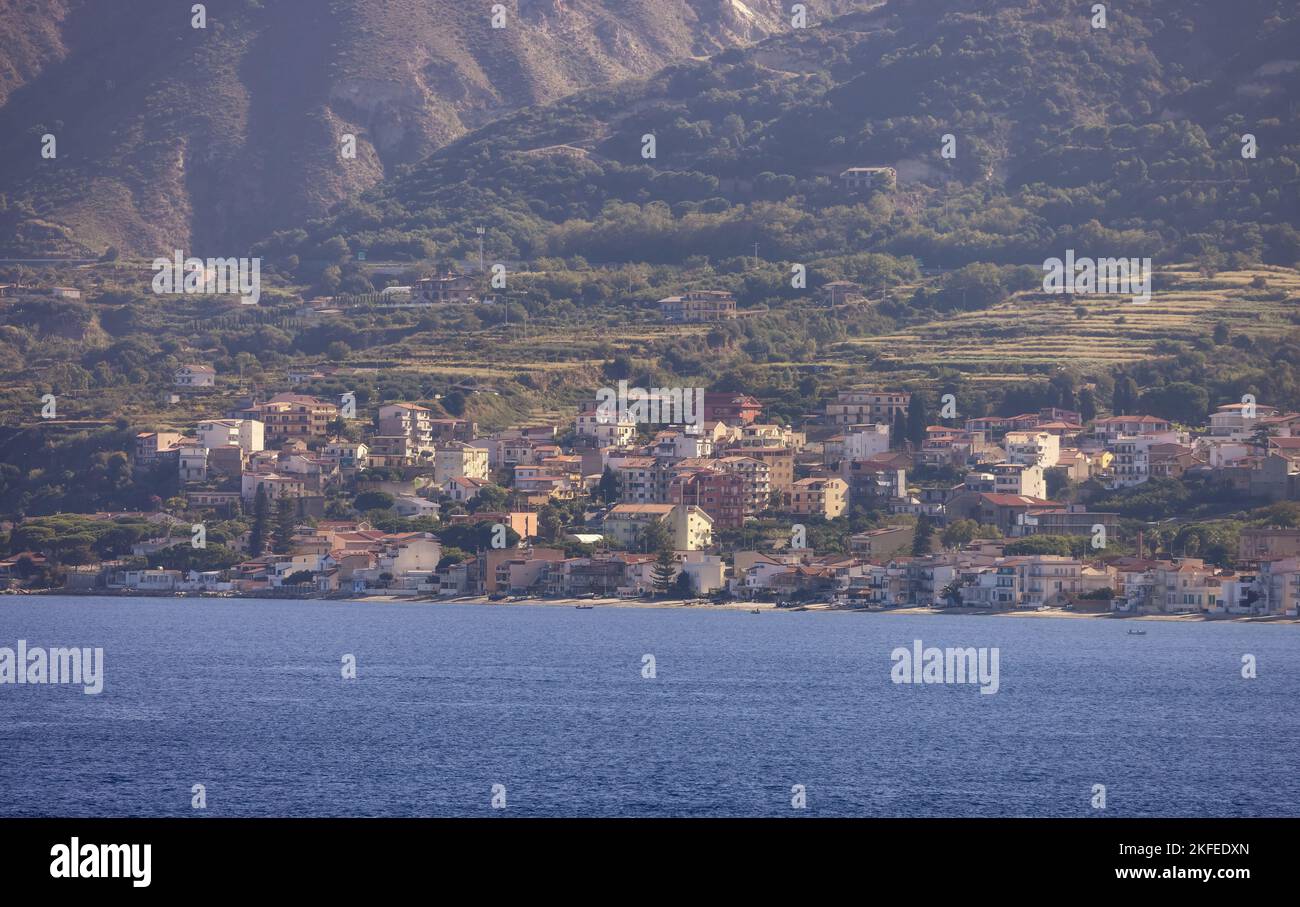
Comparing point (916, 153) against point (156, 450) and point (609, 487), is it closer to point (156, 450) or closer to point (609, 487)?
point (609, 487)

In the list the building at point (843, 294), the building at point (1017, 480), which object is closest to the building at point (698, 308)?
the building at point (843, 294)

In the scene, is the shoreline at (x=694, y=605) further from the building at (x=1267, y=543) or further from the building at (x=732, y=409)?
the building at (x=732, y=409)

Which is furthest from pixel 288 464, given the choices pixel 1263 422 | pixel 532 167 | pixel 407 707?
pixel 532 167

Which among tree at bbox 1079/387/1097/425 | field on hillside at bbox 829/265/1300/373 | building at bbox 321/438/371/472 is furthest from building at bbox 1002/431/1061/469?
building at bbox 321/438/371/472

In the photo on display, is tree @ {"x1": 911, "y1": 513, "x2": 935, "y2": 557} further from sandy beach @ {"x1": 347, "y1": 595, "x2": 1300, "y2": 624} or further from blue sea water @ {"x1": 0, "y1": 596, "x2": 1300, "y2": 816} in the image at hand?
blue sea water @ {"x1": 0, "y1": 596, "x2": 1300, "y2": 816}

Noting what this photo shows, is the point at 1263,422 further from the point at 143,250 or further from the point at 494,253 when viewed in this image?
the point at 143,250

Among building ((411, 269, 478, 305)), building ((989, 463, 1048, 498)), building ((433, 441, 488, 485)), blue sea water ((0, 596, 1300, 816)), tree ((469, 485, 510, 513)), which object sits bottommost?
blue sea water ((0, 596, 1300, 816))
